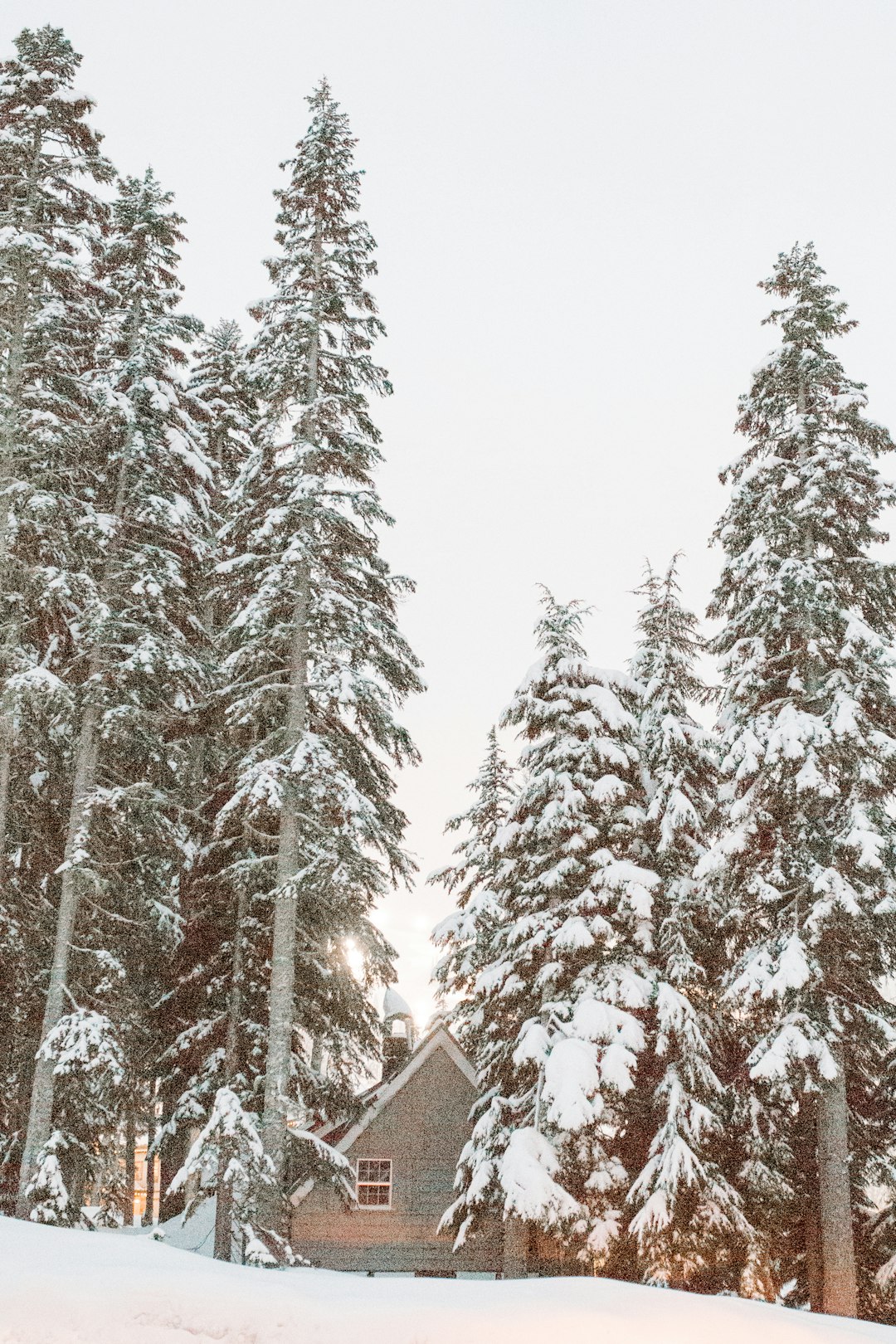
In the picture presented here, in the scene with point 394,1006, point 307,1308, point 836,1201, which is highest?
point 394,1006

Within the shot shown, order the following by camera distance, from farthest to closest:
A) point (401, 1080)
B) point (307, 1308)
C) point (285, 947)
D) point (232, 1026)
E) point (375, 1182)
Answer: point (401, 1080)
point (375, 1182)
point (232, 1026)
point (285, 947)
point (307, 1308)

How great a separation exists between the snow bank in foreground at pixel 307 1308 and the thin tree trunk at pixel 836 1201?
14.2ft

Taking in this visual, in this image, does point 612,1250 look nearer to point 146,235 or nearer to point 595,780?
point 595,780

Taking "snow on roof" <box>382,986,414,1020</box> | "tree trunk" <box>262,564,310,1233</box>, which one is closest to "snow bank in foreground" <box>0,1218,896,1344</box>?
"tree trunk" <box>262,564,310,1233</box>

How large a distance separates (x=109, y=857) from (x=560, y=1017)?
9.22m

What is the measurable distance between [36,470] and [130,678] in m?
4.09

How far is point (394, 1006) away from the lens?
3544 centimetres

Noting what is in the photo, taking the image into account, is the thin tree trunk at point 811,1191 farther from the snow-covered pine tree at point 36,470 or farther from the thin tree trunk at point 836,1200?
the snow-covered pine tree at point 36,470

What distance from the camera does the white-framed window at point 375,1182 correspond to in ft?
91.5

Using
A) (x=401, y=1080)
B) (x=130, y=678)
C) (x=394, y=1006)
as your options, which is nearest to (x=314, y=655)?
(x=130, y=678)

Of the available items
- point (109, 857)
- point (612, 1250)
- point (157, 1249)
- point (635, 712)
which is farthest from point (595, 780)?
point (157, 1249)

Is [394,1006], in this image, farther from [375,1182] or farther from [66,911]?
[66,911]

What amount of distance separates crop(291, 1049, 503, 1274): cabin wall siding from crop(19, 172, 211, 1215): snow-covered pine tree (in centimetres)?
877

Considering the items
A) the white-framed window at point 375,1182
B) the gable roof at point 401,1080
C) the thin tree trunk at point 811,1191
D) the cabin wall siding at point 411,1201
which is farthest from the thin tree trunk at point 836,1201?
the white-framed window at point 375,1182
